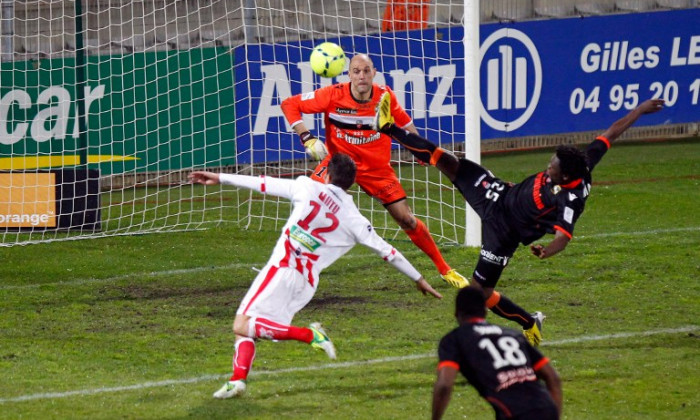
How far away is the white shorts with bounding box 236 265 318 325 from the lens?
804cm

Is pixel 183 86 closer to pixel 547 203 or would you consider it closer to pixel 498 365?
pixel 547 203

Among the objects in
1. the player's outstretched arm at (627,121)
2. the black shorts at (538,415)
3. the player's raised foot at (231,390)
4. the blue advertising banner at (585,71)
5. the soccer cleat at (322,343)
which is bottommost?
the blue advertising banner at (585,71)

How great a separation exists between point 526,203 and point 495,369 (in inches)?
141

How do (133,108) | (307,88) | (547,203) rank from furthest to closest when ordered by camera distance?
(133,108) → (307,88) → (547,203)

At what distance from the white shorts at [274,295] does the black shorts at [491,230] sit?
1984 millimetres

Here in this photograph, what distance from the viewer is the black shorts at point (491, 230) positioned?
9430 millimetres

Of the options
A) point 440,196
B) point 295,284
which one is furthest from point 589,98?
point 295,284

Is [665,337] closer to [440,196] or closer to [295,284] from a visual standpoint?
[295,284]

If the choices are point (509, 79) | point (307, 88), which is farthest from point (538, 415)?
point (509, 79)

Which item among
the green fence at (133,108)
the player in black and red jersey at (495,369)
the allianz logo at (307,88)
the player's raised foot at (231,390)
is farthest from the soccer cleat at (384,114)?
the green fence at (133,108)

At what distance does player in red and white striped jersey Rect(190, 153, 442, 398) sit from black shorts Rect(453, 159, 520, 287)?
1.35m

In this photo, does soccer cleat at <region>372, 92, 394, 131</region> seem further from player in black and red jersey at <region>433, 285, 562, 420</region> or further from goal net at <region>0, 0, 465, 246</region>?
goal net at <region>0, 0, 465, 246</region>

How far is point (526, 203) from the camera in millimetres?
9273

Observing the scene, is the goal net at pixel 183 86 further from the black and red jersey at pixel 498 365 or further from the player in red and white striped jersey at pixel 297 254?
the black and red jersey at pixel 498 365
